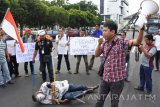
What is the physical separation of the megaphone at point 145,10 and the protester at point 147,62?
2723 mm

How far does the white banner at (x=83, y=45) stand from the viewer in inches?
476

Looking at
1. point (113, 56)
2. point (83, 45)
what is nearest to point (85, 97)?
point (113, 56)

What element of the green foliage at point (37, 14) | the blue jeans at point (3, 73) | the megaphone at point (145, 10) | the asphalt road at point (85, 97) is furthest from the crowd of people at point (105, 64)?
the green foliage at point (37, 14)

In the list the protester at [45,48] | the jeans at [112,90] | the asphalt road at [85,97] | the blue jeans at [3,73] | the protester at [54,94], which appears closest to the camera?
the jeans at [112,90]

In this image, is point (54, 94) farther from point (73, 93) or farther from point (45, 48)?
point (45, 48)

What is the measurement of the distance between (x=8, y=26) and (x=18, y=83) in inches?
106

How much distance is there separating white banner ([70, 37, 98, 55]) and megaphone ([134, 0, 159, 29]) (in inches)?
293

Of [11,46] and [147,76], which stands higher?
[11,46]

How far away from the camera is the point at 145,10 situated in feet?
14.9

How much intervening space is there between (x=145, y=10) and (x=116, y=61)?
91 centimetres

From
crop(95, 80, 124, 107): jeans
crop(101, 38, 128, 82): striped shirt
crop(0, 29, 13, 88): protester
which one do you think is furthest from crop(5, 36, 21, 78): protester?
crop(101, 38, 128, 82): striped shirt

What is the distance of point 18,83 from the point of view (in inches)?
406

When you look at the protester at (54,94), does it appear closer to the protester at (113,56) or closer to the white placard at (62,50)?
the protester at (113,56)

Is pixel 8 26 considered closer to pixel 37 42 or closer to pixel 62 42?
pixel 37 42
